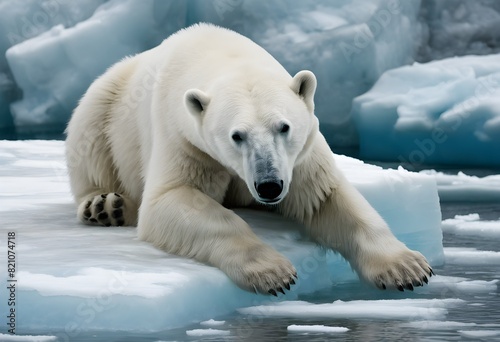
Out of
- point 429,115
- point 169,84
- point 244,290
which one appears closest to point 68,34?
point 429,115

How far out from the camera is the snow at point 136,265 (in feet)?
10.2

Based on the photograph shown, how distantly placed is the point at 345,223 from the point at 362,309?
59cm

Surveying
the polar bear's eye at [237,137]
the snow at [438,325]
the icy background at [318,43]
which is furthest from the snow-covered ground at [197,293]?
the icy background at [318,43]

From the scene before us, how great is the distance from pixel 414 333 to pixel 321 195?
3.57ft

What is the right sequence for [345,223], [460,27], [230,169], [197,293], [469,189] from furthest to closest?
[460,27] → [469,189] → [345,223] → [230,169] → [197,293]

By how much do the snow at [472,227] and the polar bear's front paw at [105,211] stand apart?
2636mm

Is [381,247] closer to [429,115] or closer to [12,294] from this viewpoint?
[12,294]

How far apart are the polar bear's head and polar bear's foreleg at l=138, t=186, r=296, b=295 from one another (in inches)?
8.2

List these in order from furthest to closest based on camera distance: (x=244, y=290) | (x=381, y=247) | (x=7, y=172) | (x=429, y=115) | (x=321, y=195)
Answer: (x=429, y=115), (x=7, y=172), (x=321, y=195), (x=381, y=247), (x=244, y=290)

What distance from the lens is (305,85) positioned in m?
3.72

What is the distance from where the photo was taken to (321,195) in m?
4.03

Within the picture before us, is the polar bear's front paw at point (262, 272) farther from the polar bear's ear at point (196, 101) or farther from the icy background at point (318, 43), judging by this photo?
the icy background at point (318, 43)

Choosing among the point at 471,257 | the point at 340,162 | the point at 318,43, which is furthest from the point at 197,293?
the point at 318,43

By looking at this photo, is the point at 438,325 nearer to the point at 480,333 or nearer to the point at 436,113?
the point at 480,333
